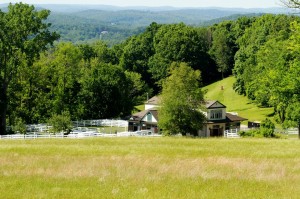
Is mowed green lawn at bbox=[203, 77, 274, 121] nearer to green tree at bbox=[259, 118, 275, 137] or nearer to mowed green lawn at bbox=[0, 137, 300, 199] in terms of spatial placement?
green tree at bbox=[259, 118, 275, 137]

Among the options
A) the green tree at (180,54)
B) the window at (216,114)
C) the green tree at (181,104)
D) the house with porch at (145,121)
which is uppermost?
the green tree at (180,54)

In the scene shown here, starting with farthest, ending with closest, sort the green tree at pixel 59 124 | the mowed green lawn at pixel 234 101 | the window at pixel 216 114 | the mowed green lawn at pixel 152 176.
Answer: the mowed green lawn at pixel 234 101 < the window at pixel 216 114 < the green tree at pixel 59 124 < the mowed green lawn at pixel 152 176

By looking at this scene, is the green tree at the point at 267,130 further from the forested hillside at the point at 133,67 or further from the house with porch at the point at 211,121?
the house with porch at the point at 211,121

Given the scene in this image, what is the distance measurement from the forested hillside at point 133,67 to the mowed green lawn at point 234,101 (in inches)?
81.1

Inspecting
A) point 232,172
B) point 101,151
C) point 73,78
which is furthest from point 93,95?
point 232,172

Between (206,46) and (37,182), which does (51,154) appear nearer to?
(37,182)

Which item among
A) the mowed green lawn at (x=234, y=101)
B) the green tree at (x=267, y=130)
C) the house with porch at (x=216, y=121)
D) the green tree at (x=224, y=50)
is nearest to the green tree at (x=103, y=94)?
the mowed green lawn at (x=234, y=101)

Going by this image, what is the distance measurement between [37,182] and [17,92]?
58.2 m

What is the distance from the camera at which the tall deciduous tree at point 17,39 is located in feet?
214

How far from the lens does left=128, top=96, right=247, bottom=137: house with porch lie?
7400 cm

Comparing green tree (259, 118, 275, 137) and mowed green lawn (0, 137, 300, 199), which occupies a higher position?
mowed green lawn (0, 137, 300, 199)

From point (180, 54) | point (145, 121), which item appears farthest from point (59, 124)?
point (180, 54)

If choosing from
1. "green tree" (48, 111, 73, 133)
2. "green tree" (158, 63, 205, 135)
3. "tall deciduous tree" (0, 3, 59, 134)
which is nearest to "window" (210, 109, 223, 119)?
"green tree" (158, 63, 205, 135)

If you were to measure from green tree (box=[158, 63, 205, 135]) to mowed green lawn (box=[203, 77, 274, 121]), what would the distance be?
106 ft
